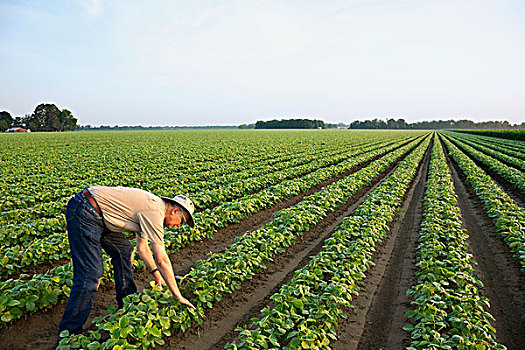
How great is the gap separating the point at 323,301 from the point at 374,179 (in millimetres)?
12732

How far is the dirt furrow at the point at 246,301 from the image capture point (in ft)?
14.6

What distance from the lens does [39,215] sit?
9.62 m

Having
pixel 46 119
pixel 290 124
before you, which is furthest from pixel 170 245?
pixel 290 124

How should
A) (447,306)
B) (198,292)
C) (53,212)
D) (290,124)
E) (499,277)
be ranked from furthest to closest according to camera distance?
1. (290,124)
2. (53,212)
3. (499,277)
4. (447,306)
5. (198,292)

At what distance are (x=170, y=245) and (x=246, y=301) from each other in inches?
101

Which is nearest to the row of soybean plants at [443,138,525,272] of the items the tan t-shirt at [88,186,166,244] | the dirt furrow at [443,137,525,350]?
the dirt furrow at [443,137,525,350]

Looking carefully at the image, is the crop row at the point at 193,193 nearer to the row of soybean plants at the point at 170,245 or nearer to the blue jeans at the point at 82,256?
the row of soybean plants at the point at 170,245

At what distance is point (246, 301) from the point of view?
5.52 meters

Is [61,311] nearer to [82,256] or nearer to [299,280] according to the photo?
[82,256]

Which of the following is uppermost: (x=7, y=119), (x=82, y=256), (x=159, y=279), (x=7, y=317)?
(x=7, y=119)

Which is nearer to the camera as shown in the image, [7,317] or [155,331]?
[155,331]

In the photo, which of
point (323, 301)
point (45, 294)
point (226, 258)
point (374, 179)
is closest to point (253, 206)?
point (226, 258)

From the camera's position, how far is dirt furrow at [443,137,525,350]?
4.82 metres

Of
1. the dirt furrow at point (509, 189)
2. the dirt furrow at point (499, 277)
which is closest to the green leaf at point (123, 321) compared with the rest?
the dirt furrow at point (499, 277)
